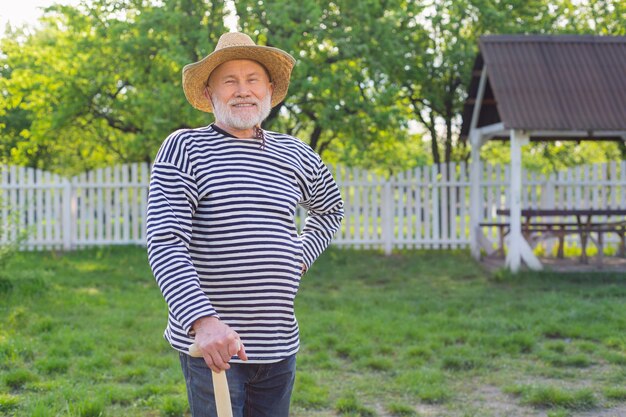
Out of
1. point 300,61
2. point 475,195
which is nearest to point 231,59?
point 300,61

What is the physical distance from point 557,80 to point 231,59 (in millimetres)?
10537

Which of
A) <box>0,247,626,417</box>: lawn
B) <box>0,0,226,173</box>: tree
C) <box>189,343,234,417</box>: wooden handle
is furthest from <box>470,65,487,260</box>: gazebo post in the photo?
<box>189,343,234,417</box>: wooden handle

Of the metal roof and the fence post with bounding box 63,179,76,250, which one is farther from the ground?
the metal roof

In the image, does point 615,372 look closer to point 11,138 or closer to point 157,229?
point 157,229

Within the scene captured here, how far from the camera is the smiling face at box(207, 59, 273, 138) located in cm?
290

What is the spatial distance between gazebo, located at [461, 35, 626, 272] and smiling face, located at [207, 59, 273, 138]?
916 centimetres

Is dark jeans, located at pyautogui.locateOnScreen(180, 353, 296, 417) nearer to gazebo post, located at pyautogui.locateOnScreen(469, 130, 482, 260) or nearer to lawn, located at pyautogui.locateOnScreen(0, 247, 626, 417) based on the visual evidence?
lawn, located at pyautogui.locateOnScreen(0, 247, 626, 417)

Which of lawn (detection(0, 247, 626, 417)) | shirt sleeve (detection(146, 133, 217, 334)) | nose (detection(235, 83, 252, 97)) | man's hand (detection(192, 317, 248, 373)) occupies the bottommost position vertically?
lawn (detection(0, 247, 626, 417))

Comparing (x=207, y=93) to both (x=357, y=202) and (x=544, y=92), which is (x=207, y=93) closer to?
(x=544, y=92)

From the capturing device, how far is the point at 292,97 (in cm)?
1494

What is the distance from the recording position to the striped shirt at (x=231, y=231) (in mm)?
2627

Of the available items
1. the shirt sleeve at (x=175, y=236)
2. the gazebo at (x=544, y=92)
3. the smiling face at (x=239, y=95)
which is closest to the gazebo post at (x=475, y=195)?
the gazebo at (x=544, y=92)

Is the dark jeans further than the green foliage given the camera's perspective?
No

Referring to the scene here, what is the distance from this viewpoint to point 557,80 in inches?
500
